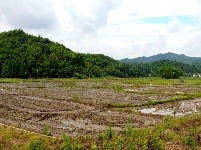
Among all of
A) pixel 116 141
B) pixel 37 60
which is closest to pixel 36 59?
A: pixel 37 60

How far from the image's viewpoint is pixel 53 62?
80.1m

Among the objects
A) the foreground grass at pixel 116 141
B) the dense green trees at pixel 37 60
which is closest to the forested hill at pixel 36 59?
the dense green trees at pixel 37 60

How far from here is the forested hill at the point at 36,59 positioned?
241 feet

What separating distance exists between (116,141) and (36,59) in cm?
7050

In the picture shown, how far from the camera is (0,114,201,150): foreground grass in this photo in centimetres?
1123

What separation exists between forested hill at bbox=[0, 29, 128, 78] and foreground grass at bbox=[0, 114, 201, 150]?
197 feet

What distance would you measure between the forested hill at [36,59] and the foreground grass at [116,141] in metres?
60.1

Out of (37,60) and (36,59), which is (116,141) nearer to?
(37,60)

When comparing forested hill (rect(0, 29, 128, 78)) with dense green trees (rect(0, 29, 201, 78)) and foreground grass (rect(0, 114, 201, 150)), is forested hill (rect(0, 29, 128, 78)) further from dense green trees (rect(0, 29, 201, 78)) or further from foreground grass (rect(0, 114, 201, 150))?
foreground grass (rect(0, 114, 201, 150))

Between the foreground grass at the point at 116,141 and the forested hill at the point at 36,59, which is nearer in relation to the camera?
the foreground grass at the point at 116,141

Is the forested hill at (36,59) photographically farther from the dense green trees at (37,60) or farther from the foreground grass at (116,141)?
the foreground grass at (116,141)

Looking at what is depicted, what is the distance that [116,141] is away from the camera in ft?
40.1

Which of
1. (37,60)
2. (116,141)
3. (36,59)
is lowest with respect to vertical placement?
(116,141)

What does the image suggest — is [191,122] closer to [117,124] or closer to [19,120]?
[117,124]
